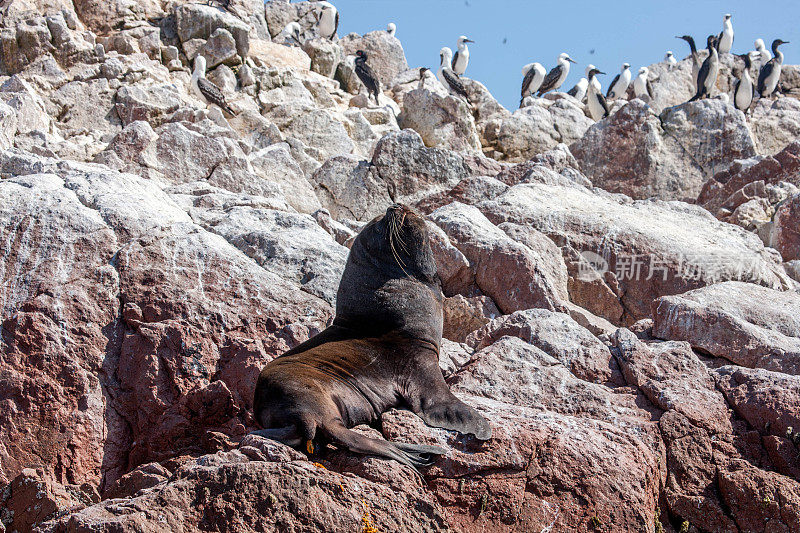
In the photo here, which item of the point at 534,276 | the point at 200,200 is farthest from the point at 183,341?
the point at 534,276

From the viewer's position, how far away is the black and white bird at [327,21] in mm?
26016

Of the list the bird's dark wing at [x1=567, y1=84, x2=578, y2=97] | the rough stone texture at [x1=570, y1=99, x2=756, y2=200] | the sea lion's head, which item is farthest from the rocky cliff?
the bird's dark wing at [x1=567, y1=84, x2=578, y2=97]

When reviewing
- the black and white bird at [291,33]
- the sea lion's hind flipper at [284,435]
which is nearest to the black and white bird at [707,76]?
the black and white bird at [291,33]

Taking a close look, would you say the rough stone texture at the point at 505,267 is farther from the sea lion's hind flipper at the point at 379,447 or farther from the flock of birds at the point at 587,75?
the flock of birds at the point at 587,75

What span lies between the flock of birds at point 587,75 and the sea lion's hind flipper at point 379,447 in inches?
492

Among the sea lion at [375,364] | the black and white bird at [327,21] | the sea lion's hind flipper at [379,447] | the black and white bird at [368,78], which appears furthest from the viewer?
the black and white bird at [327,21]

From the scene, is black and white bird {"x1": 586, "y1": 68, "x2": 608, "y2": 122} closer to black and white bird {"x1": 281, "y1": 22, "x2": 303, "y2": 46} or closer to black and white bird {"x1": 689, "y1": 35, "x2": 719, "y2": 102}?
black and white bird {"x1": 689, "y1": 35, "x2": 719, "y2": 102}

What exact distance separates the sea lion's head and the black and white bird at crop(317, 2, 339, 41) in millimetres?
22607

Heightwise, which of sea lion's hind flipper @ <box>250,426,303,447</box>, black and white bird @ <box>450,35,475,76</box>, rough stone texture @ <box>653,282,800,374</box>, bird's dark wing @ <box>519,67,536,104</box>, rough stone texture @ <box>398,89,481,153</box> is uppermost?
black and white bird @ <box>450,35,475,76</box>

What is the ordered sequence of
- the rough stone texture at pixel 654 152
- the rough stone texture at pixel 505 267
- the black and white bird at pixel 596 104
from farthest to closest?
the black and white bird at pixel 596 104, the rough stone texture at pixel 654 152, the rough stone texture at pixel 505 267

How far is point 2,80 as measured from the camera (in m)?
14.3

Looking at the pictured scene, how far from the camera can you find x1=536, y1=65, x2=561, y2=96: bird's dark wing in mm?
23750

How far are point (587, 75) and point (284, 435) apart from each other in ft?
95.1

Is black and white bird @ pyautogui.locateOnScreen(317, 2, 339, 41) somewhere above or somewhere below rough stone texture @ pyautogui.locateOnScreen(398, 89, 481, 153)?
above
